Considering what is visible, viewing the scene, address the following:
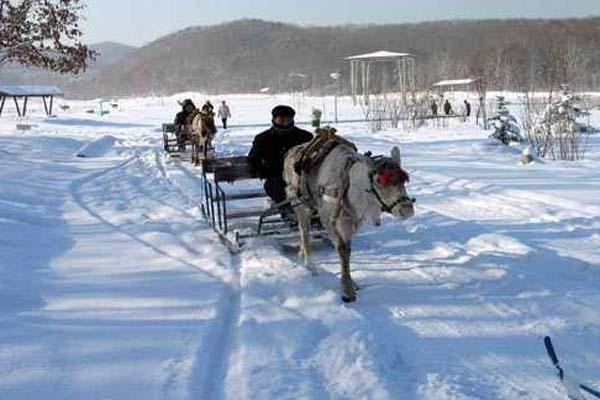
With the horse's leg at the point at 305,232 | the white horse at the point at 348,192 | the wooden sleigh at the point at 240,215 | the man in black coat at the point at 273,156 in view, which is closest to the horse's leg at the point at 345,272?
the white horse at the point at 348,192

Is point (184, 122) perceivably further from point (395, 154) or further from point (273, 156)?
point (395, 154)

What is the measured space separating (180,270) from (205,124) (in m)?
11.9

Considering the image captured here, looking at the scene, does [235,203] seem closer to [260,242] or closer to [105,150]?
[260,242]

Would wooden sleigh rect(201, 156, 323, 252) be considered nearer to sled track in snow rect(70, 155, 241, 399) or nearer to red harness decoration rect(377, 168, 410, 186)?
sled track in snow rect(70, 155, 241, 399)

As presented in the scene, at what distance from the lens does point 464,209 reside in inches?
429

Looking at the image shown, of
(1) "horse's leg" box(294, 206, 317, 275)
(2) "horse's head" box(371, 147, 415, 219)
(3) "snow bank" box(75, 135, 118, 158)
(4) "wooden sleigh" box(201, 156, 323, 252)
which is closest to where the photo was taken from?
(2) "horse's head" box(371, 147, 415, 219)

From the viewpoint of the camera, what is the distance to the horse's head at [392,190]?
5.81 m

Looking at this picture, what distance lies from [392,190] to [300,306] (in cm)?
140

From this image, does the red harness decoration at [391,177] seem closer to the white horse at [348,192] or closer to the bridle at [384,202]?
the white horse at [348,192]

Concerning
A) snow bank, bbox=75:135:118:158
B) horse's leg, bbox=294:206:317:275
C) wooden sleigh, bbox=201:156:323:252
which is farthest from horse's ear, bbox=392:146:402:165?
snow bank, bbox=75:135:118:158

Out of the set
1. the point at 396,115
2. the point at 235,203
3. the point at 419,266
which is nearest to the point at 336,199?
the point at 419,266

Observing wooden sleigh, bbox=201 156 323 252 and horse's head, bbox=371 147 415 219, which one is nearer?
horse's head, bbox=371 147 415 219

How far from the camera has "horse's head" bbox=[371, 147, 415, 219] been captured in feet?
19.1

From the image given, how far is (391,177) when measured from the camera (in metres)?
5.84
